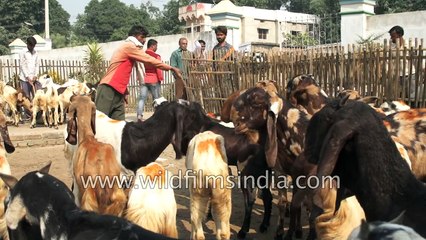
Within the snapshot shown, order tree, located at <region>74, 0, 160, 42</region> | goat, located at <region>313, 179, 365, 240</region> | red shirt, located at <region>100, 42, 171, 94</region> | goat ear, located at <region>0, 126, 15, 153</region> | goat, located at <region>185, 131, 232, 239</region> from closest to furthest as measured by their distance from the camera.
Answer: goat, located at <region>313, 179, 365, 240</region>
goat, located at <region>185, 131, 232, 239</region>
goat ear, located at <region>0, 126, 15, 153</region>
red shirt, located at <region>100, 42, 171, 94</region>
tree, located at <region>74, 0, 160, 42</region>

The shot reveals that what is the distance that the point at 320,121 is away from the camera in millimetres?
3207

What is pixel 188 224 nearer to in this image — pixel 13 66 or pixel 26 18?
pixel 13 66

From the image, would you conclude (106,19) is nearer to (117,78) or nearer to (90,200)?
(117,78)

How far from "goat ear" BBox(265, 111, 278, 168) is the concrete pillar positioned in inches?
388

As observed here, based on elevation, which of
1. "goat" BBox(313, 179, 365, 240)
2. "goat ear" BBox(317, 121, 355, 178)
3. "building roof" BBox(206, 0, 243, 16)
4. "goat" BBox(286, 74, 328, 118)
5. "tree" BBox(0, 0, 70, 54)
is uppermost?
"tree" BBox(0, 0, 70, 54)

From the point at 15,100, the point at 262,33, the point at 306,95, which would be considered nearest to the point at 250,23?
the point at 262,33

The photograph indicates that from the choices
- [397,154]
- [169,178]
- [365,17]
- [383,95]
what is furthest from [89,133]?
[365,17]

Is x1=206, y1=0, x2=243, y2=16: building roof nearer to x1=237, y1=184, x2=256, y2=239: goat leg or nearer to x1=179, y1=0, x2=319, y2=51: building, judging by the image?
x1=179, y1=0, x2=319, y2=51: building

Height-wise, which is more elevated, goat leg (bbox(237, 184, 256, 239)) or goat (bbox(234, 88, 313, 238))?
goat (bbox(234, 88, 313, 238))

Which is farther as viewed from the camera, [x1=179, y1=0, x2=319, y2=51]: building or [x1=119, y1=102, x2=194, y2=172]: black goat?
[x1=179, y1=0, x2=319, y2=51]: building

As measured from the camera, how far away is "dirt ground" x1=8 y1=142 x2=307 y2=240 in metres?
5.92

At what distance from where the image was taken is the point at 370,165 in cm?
270

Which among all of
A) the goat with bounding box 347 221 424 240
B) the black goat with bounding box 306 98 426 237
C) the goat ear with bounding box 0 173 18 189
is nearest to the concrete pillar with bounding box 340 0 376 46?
the black goat with bounding box 306 98 426 237

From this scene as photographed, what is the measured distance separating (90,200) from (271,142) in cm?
185
